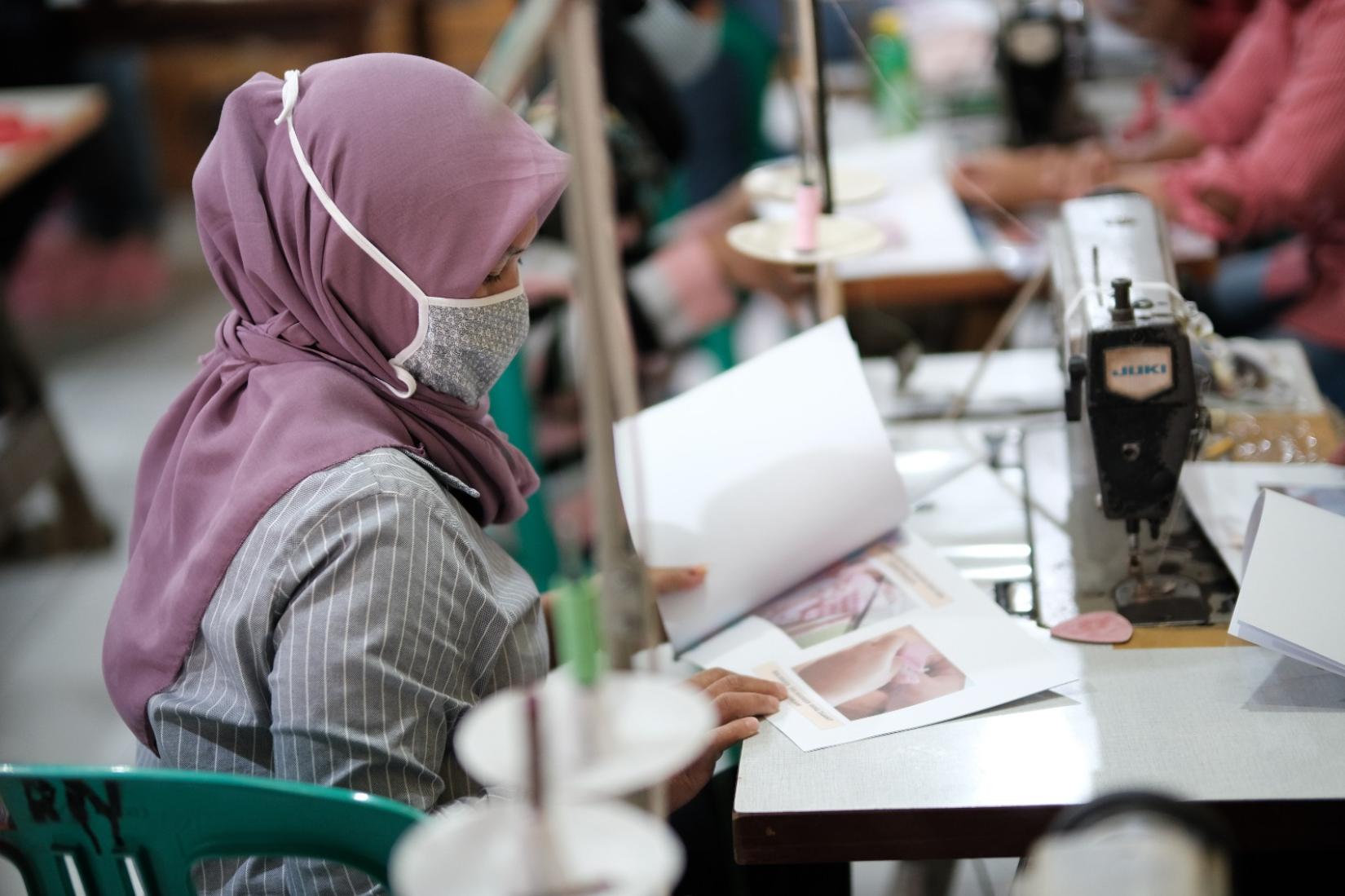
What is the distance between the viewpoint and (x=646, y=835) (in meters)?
0.61

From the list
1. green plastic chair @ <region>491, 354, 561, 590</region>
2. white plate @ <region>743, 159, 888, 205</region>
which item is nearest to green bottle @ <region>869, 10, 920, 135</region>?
green plastic chair @ <region>491, 354, 561, 590</region>

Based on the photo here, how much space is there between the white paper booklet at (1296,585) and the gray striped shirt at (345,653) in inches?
26.4

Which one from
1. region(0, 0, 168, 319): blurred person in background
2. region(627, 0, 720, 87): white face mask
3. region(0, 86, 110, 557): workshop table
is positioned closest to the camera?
region(627, 0, 720, 87): white face mask

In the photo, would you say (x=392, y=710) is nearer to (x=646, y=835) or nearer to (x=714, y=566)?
(x=714, y=566)

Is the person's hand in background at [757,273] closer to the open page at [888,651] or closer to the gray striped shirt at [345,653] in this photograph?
the open page at [888,651]

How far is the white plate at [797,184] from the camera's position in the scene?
68.1 inches

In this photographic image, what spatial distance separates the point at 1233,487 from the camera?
151cm

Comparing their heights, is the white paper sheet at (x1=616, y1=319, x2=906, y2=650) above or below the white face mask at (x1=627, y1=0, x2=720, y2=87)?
below

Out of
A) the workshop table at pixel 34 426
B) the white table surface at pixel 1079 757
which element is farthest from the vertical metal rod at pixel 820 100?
the workshop table at pixel 34 426

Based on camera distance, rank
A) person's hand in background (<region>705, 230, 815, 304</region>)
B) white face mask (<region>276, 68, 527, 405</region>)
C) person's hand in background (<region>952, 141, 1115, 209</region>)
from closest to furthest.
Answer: white face mask (<region>276, 68, 527, 405</region>) < person's hand in background (<region>705, 230, 815, 304</region>) < person's hand in background (<region>952, 141, 1115, 209</region>)

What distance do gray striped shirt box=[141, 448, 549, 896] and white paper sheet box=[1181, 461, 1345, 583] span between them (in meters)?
0.76

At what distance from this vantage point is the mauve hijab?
47.1 inches

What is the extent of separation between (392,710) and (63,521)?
2664 millimetres

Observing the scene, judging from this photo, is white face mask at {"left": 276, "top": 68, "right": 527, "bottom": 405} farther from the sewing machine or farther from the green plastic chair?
the green plastic chair
